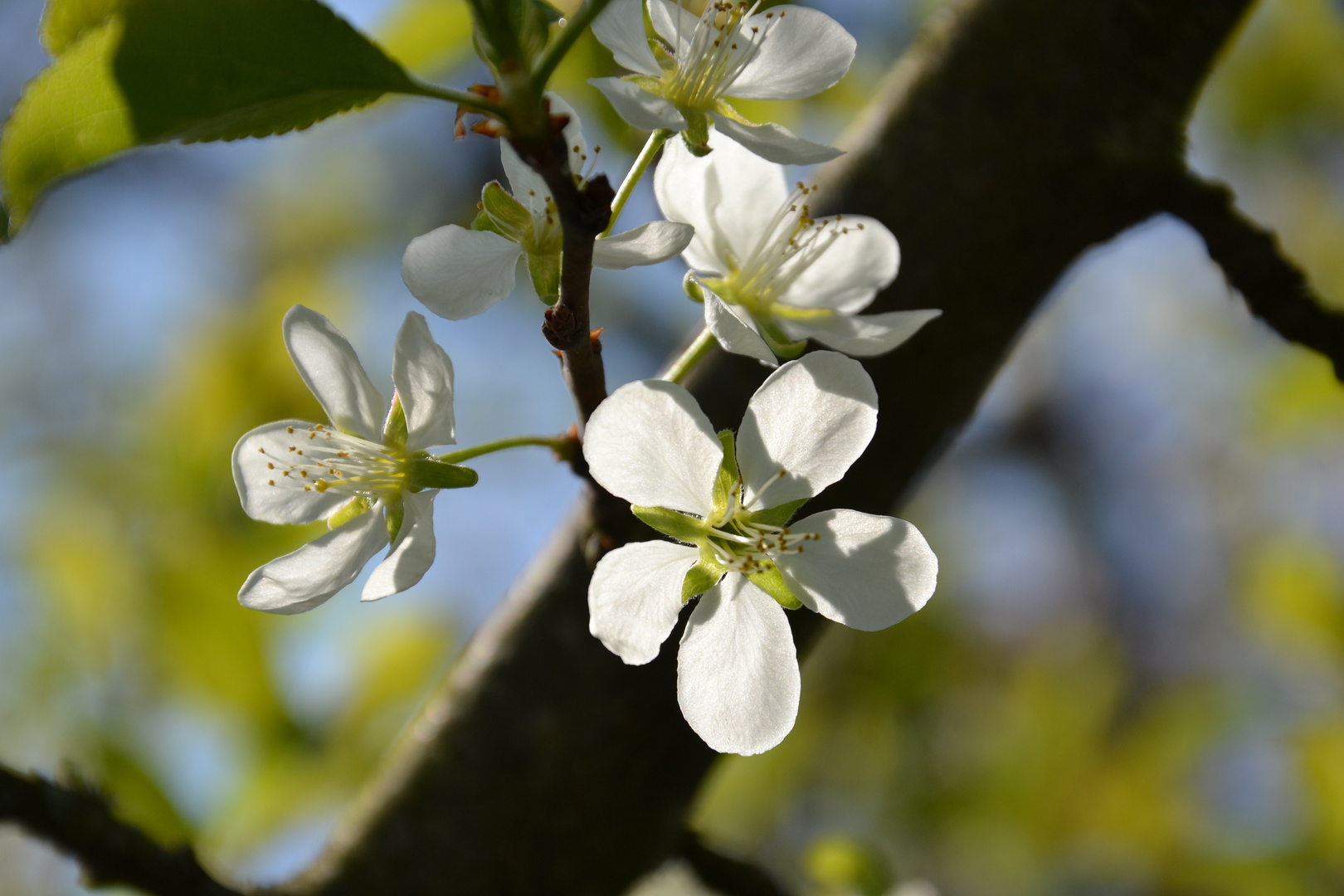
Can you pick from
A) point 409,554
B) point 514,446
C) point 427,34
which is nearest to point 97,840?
point 409,554

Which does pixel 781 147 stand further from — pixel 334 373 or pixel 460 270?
pixel 334 373

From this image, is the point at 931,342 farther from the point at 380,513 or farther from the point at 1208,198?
the point at 380,513

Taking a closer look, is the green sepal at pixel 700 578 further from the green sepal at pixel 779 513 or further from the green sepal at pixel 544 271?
the green sepal at pixel 544 271

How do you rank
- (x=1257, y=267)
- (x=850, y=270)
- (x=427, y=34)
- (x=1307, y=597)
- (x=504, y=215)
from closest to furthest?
(x=504, y=215), (x=850, y=270), (x=1257, y=267), (x=427, y=34), (x=1307, y=597)

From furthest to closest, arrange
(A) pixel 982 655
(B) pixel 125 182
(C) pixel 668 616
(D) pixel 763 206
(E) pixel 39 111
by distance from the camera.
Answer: (B) pixel 125 182 < (A) pixel 982 655 < (D) pixel 763 206 < (C) pixel 668 616 < (E) pixel 39 111

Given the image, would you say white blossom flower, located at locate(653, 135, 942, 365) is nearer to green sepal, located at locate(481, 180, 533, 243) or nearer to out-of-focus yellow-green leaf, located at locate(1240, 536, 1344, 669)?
green sepal, located at locate(481, 180, 533, 243)

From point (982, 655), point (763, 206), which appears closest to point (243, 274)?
point (982, 655)
